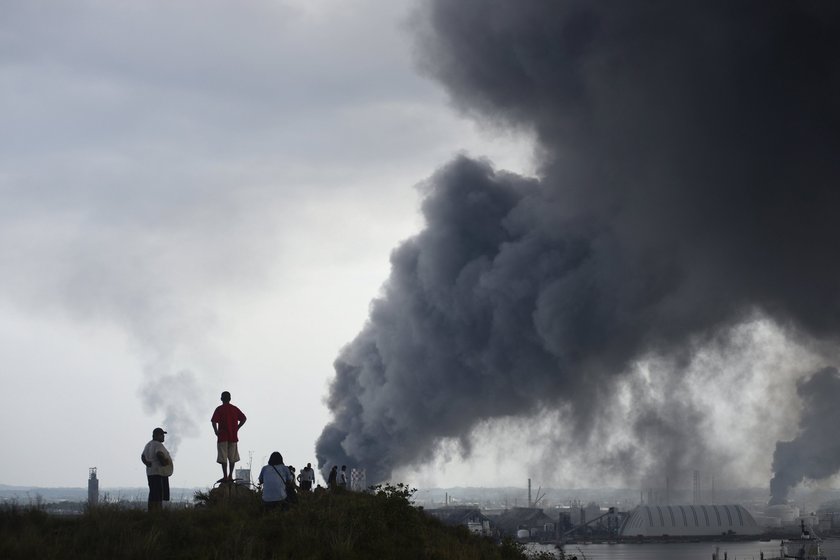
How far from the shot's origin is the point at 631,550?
186500 mm

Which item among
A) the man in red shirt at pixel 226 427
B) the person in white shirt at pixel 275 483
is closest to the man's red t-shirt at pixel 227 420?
the man in red shirt at pixel 226 427

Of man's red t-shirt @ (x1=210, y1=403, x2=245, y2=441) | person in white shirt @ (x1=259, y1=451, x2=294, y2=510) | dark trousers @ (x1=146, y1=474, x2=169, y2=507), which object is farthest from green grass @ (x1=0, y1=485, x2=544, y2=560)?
man's red t-shirt @ (x1=210, y1=403, x2=245, y2=441)

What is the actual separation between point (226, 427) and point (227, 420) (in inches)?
7.0

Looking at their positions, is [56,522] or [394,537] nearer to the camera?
[56,522]

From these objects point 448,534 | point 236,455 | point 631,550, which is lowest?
point 631,550

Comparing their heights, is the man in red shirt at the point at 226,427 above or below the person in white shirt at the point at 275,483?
above

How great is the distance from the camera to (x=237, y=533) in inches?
832

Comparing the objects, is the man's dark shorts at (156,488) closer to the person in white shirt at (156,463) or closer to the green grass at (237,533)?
the person in white shirt at (156,463)

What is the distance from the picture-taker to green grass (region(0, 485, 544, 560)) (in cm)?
1939

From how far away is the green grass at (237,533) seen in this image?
19.4 metres

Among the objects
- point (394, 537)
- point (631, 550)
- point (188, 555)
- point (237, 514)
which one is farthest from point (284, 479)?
point (631, 550)

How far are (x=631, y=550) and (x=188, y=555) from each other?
17848 centimetres

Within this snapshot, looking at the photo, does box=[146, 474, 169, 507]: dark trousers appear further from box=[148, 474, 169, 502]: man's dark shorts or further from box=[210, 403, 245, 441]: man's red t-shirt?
box=[210, 403, 245, 441]: man's red t-shirt

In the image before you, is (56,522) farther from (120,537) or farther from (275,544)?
(275,544)
